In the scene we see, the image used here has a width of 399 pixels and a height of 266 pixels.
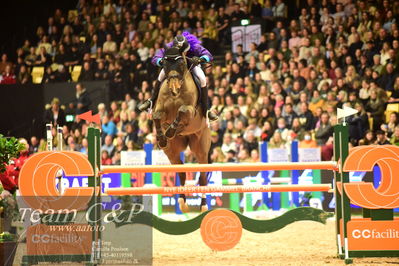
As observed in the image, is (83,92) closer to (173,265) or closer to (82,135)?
(82,135)

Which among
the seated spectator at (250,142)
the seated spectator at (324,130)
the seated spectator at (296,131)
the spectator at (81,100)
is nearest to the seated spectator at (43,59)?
the spectator at (81,100)

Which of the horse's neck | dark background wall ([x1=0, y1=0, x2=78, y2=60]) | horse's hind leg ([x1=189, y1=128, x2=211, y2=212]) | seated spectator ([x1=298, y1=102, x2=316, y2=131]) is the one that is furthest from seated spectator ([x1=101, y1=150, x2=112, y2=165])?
dark background wall ([x1=0, y1=0, x2=78, y2=60])

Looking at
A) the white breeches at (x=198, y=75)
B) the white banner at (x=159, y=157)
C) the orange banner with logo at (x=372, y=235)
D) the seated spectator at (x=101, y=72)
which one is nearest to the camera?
the orange banner with logo at (x=372, y=235)

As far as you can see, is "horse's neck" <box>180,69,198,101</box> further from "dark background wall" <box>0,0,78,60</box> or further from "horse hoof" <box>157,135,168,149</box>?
"dark background wall" <box>0,0,78,60</box>

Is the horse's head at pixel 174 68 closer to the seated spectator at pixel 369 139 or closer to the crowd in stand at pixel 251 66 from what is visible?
the crowd in stand at pixel 251 66

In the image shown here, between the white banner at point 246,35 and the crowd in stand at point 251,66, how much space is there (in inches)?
8.3

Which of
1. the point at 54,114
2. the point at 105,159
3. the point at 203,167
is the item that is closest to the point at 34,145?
the point at 54,114

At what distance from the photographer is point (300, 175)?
1145 centimetres

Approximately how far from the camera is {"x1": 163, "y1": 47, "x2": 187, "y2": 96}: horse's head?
7.30m

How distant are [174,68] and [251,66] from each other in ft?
23.3

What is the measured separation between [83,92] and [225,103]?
3.61 metres

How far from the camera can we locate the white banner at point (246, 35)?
15.1 m

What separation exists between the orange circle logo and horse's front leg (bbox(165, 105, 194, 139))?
113 centimetres

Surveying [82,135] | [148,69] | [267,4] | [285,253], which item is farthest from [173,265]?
[267,4]
